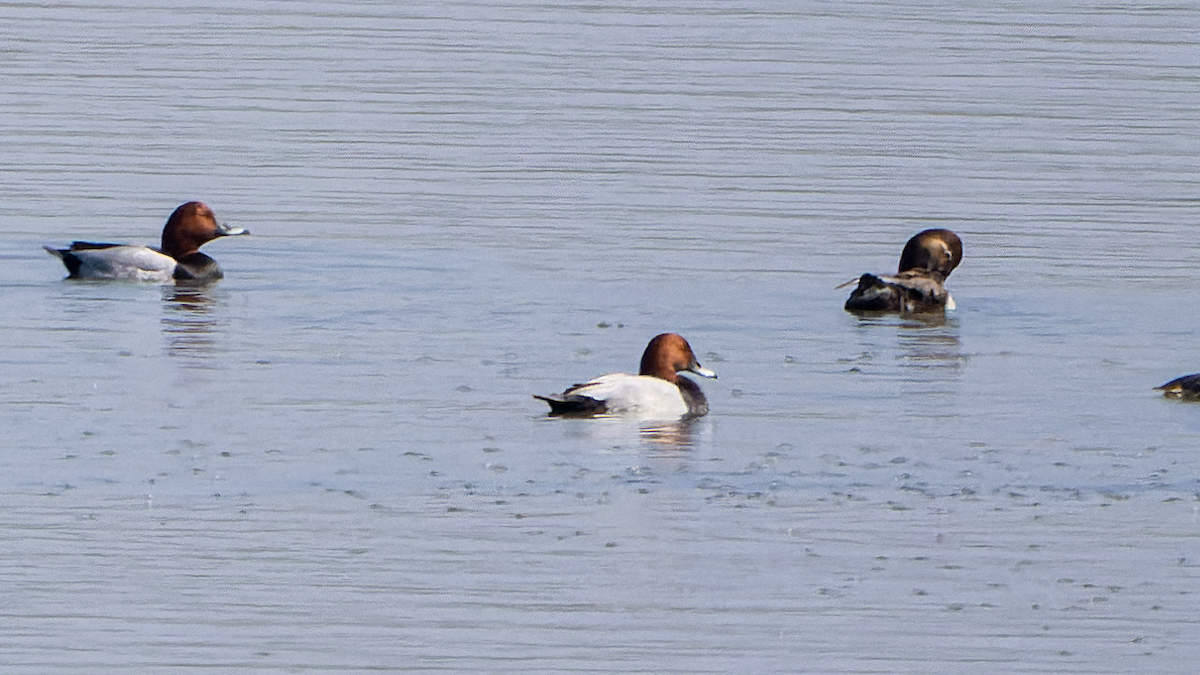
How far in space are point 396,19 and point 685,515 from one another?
24962mm

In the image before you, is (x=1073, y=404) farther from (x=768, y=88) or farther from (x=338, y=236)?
(x=768, y=88)

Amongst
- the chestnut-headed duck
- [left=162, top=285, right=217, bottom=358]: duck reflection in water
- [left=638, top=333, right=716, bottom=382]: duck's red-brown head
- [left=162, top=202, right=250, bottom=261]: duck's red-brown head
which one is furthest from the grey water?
[left=162, top=202, right=250, bottom=261]: duck's red-brown head

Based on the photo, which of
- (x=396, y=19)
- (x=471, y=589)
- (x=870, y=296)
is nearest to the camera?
(x=471, y=589)

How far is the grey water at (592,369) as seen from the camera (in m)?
9.30

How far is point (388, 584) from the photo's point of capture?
9.61m

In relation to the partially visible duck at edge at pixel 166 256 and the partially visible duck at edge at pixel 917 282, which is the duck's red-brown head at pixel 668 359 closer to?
the partially visible duck at edge at pixel 917 282

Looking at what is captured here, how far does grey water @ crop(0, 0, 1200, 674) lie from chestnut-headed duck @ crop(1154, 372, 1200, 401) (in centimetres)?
15

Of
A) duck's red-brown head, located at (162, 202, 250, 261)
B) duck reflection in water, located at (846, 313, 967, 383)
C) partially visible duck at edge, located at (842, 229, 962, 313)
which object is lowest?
duck reflection in water, located at (846, 313, 967, 383)

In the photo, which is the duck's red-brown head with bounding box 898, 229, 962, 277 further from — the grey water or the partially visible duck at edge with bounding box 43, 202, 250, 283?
the partially visible duck at edge with bounding box 43, 202, 250, 283

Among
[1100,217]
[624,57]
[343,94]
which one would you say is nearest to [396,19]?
[624,57]

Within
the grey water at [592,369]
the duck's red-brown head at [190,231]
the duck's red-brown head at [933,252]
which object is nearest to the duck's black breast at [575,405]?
the grey water at [592,369]

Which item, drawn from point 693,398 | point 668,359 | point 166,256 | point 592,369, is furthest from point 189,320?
point 693,398

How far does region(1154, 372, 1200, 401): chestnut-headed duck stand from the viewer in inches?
530

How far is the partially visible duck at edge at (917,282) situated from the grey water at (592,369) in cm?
25
